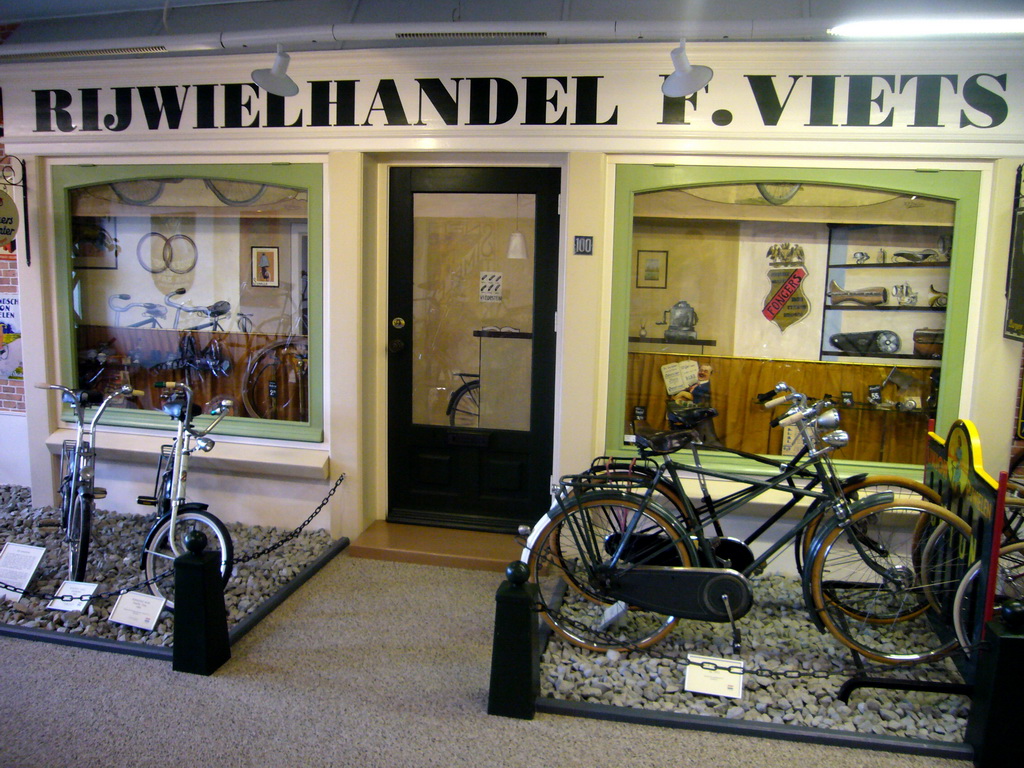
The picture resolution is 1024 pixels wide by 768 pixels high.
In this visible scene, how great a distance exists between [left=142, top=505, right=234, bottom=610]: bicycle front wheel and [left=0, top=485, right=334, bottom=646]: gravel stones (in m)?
0.19

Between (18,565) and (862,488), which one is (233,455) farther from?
(862,488)

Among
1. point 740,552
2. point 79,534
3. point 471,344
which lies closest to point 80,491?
→ point 79,534

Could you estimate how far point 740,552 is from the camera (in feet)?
11.4

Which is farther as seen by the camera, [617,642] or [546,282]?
[546,282]

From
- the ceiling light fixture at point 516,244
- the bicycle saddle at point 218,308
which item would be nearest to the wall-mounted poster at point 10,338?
the bicycle saddle at point 218,308

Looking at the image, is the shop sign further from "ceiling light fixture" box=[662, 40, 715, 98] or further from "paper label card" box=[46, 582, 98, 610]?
"paper label card" box=[46, 582, 98, 610]

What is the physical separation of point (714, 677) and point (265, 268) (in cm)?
380

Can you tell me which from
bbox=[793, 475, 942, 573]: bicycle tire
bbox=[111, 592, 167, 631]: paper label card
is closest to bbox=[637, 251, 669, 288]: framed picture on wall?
bbox=[793, 475, 942, 573]: bicycle tire

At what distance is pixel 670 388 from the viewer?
4.50m

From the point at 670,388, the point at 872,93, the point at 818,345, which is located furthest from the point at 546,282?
the point at 872,93

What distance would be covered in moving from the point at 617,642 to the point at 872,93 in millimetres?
3277

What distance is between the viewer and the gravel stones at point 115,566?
11.8ft

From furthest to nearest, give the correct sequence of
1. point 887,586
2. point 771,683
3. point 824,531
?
1. point 887,586
2. point 824,531
3. point 771,683

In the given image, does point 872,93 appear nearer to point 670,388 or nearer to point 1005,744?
point 670,388
